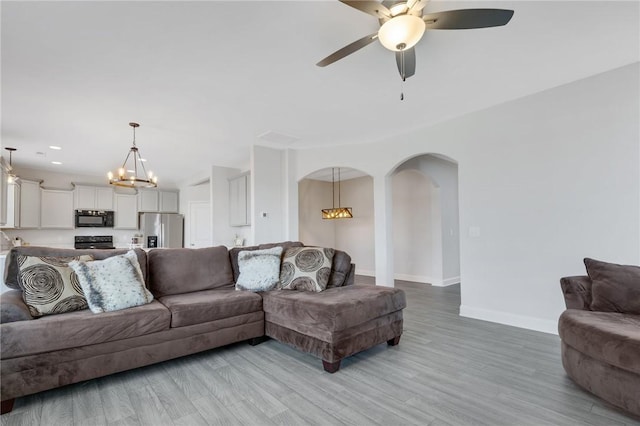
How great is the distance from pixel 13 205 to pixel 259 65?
6205 millimetres

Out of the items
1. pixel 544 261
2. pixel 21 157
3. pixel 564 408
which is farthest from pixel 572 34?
pixel 21 157

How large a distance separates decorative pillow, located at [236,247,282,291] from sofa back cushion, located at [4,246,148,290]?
913mm

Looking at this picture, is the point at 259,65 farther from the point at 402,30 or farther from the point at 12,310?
the point at 12,310

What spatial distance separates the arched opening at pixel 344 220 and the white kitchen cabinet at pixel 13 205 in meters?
5.52

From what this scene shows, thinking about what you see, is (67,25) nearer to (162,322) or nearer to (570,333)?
(162,322)

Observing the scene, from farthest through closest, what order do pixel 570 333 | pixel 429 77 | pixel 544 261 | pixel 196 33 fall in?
1. pixel 544 261
2. pixel 429 77
3. pixel 196 33
4. pixel 570 333

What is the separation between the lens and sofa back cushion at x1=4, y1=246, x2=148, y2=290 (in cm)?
234

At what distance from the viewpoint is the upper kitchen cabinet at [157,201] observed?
8.05 metres

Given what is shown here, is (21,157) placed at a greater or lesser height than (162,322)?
greater

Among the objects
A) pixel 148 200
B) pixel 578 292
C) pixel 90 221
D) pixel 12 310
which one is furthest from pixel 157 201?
pixel 578 292

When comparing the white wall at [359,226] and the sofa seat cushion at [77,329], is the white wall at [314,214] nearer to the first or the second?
the white wall at [359,226]

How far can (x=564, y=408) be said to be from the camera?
1885mm

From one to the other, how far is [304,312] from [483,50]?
2650 millimetres

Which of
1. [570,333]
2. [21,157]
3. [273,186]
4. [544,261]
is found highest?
[21,157]
